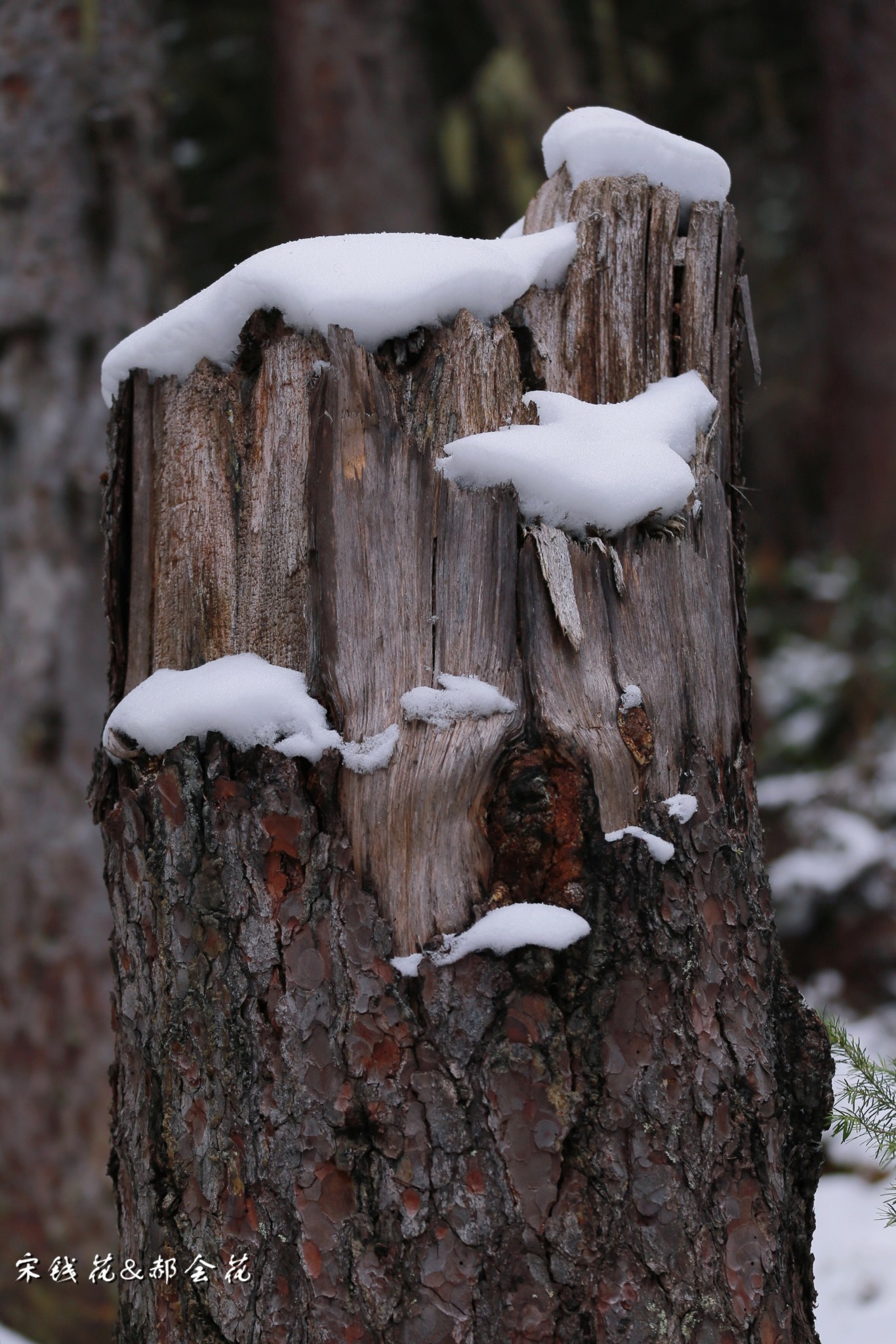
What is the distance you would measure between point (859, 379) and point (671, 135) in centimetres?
626

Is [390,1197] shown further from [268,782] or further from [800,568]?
[800,568]

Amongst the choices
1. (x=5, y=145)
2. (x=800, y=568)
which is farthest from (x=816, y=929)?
(x=5, y=145)

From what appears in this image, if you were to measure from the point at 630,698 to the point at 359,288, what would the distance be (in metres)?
0.67

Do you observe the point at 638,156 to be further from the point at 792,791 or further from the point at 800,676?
the point at 800,676

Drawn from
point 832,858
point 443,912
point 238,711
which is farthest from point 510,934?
point 832,858

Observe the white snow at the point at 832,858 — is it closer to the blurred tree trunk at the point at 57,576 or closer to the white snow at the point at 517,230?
the blurred tree trunk at the point at 57,576

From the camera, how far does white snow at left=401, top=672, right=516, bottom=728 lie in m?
1.30

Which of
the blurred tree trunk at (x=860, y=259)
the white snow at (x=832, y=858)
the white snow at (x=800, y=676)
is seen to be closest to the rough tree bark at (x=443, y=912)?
the white snow at (x=832, y=858)

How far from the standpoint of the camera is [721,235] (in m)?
1.59

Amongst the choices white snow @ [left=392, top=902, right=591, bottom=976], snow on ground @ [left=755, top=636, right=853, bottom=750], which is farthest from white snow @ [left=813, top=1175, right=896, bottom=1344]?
snow on ground @ [left=755, top=636, right=853, bottom=750]

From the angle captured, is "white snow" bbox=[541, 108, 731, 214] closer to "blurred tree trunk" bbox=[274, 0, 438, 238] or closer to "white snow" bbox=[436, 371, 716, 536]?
"white snow" bbox=[436, 371, 716, 536]

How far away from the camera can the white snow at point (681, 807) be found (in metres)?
1.35

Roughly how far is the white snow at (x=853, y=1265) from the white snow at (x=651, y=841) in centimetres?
148

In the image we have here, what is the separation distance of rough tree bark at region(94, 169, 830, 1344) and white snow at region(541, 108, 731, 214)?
10cm
